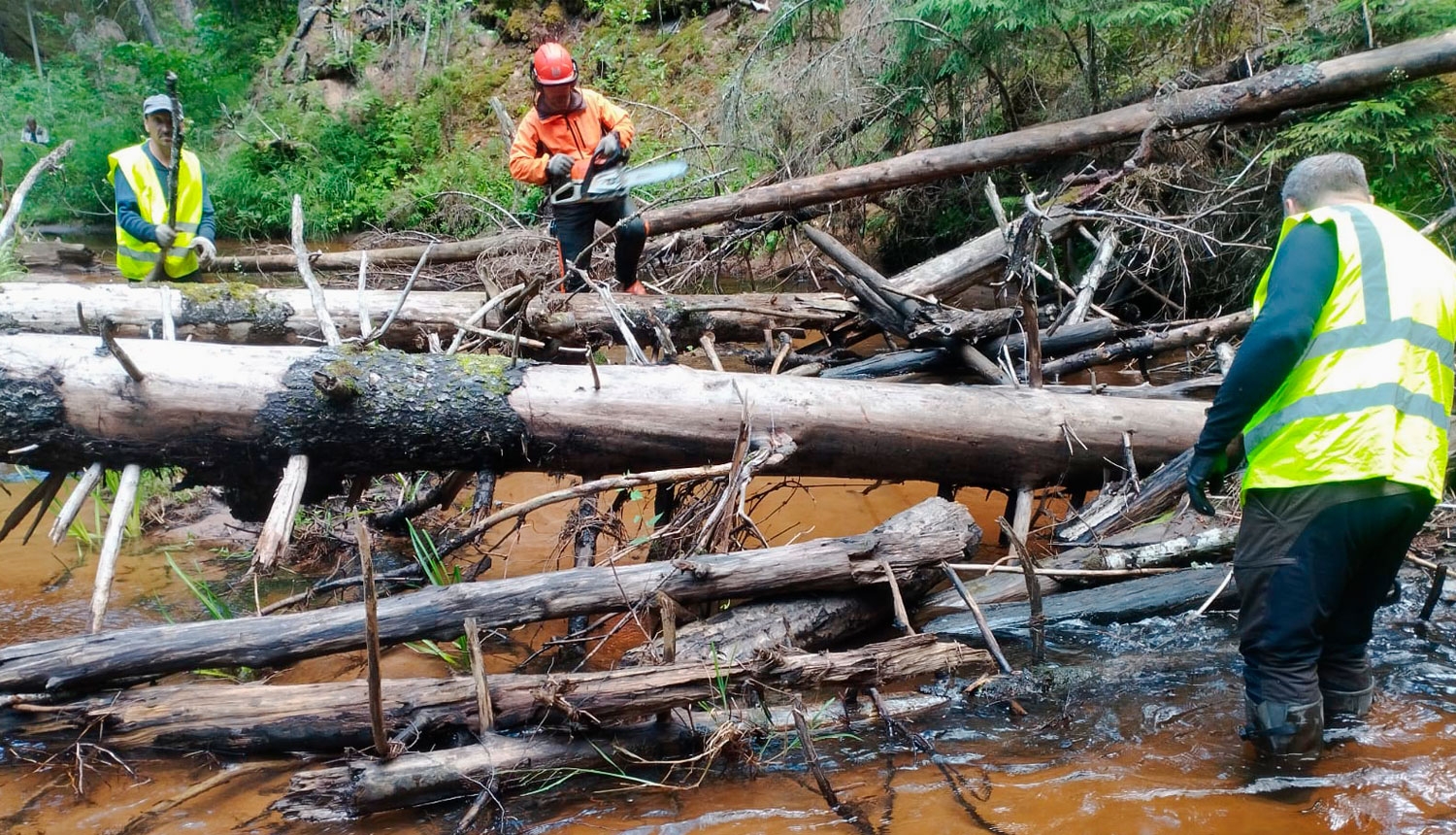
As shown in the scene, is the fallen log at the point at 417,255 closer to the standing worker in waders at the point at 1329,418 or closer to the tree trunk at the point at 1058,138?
the tree trunk at the point at 1058,138

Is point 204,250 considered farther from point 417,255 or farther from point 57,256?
point 57,256

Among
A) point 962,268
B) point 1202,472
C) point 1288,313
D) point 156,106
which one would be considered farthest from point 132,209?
point 1288,313

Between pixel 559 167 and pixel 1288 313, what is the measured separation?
14.4 feet

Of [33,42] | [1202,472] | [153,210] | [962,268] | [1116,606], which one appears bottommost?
[1116,606]

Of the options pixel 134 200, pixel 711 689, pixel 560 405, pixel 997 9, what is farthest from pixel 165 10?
pixel 711 689

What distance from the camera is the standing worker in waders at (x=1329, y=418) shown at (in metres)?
2.48

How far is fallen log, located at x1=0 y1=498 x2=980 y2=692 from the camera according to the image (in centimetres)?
287

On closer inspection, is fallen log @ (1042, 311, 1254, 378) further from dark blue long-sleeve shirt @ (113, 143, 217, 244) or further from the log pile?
dark blue long-sleeve shirt @ (113, 143, 217, 244)

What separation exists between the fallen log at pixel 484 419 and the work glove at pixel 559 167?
243 centimetres

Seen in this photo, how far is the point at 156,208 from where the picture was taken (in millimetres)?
5762

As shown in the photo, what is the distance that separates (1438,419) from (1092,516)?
5.26ft

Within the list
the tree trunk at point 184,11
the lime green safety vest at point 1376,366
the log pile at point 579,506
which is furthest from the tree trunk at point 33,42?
the lime green safety vest at point 1376,366

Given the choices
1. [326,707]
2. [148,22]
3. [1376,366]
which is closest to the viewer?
[1376,366]

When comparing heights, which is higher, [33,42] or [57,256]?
[33,42]
